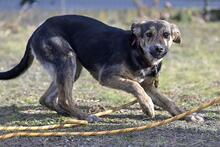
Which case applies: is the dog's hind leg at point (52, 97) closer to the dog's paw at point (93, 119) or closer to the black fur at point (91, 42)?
the black fur at point (91, 42)

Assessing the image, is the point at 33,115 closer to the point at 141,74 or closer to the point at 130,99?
the point at 141,74

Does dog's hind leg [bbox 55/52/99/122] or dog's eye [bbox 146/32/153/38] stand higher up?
dog's eye [bbox 146/32/153/38]

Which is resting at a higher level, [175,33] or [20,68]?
[175,33]

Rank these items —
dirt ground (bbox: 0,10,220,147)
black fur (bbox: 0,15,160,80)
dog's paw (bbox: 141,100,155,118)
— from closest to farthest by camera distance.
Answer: dirt ground (bbox: 0,10,220,147)
dog's paw (bbox: 141,100,155,118)
black fur (bbox: 0,15,160,80)

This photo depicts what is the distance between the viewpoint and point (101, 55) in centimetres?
709

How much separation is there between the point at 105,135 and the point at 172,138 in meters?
0.64

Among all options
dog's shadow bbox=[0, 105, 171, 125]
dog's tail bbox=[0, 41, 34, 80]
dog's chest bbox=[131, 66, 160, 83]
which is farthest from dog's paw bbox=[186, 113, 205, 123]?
dog's tail bbox=[0, 41, 34, 80]

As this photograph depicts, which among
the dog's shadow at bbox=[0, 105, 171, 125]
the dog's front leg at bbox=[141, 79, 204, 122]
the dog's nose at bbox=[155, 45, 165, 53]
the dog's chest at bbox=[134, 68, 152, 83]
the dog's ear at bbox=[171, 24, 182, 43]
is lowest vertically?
the dog's shadow at bbox=[0, 105, 171, 125]

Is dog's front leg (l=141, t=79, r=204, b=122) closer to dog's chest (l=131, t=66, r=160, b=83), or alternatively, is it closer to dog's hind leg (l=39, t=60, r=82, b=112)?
dog's chest (l=131, t=66, r=160, b=83)

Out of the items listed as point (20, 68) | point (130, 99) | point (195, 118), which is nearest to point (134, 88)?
point (195, 118)

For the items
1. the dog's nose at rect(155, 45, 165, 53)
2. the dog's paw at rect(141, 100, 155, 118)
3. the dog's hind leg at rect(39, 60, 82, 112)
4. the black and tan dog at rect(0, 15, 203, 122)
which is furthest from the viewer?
the dog's hind leg at rect(39, 60, 82, 112)

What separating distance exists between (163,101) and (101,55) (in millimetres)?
865

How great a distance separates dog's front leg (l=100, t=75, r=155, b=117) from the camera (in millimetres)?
6547

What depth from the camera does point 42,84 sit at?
9.59 m
